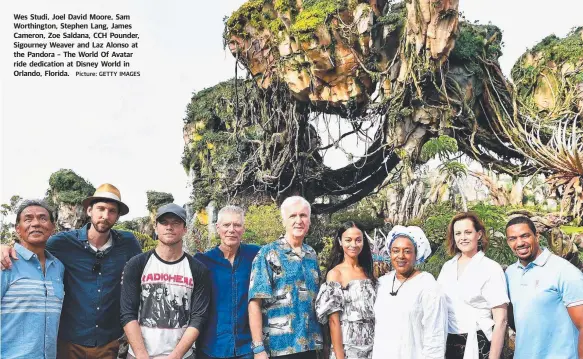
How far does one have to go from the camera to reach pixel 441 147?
1204 cm

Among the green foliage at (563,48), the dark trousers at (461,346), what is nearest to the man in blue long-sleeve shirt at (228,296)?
the dark trousers at (461,346)

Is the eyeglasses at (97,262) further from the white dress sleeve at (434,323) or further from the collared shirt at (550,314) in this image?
the collared shirt at (550,314)

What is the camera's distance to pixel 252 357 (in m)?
3.21

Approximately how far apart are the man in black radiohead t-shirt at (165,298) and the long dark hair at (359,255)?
2.57 feet

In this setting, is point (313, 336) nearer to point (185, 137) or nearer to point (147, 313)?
point (147, 313)

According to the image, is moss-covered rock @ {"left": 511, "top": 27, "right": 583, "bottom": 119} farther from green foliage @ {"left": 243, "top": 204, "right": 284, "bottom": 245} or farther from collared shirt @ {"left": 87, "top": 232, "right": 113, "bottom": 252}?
collared shirt @ {"left": 87, "top": 232, "right": 113, "bottom": 252}

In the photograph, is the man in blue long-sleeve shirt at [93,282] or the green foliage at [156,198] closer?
the man in blue long-sleeve shirt at [93,282]

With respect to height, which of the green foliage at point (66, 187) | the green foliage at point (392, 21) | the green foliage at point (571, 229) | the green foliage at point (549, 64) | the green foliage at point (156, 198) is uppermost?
the green foliage at point (392, 21)

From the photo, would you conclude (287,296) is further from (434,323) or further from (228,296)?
(434,323)

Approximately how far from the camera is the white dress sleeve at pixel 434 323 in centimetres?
299

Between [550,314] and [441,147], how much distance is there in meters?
9.22

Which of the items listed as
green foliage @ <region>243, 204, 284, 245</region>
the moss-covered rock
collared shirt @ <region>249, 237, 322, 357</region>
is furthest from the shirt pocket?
the moss-covered rock

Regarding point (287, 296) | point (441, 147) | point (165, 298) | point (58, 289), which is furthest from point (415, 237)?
point (441, 147)

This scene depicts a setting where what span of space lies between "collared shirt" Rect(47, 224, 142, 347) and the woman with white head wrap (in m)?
1.53
